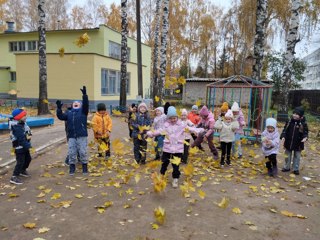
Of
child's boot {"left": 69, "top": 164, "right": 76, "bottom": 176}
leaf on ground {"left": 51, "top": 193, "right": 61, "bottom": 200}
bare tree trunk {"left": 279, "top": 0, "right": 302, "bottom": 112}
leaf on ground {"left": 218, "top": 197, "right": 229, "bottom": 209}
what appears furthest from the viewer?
bare tree trunk {"left": 279, "top": 0, "right": 302, "bottom": 112}

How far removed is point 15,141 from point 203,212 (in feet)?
12.3

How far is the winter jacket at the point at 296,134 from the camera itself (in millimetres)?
6512

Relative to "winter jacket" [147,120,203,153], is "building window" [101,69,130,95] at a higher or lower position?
higher

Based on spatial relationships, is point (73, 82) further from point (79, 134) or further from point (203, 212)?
point (203, 212)

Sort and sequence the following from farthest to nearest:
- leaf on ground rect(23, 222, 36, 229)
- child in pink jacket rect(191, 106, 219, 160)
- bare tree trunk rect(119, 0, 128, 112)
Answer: bare tree trunk rect(119, 0, 128, 112)
child in pink jacket rect(191, 106, 219, 160)
leaf on ground rect(23, 222, 36, 229)

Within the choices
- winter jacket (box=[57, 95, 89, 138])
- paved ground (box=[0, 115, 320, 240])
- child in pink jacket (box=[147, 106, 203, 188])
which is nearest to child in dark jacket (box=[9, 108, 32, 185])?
paved ground (box=[0, 115, 320, 240])

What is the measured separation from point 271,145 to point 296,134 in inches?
28.2

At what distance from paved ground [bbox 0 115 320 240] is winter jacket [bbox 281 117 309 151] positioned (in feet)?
2.15

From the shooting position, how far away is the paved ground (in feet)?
12.3

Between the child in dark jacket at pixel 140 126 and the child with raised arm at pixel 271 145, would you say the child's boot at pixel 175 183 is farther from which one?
the child with raised arm at pixel 271 145

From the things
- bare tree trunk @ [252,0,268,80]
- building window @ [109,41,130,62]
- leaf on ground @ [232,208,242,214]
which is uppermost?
building window @ [109,41,130,62]

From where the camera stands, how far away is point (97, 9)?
143 feet

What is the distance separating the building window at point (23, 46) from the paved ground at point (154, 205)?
75.6ft

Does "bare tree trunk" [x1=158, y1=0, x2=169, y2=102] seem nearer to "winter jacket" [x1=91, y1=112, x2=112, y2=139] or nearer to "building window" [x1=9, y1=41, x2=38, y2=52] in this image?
"winter jacket" [x1=91, y1=112, x2=112, y2=139]
